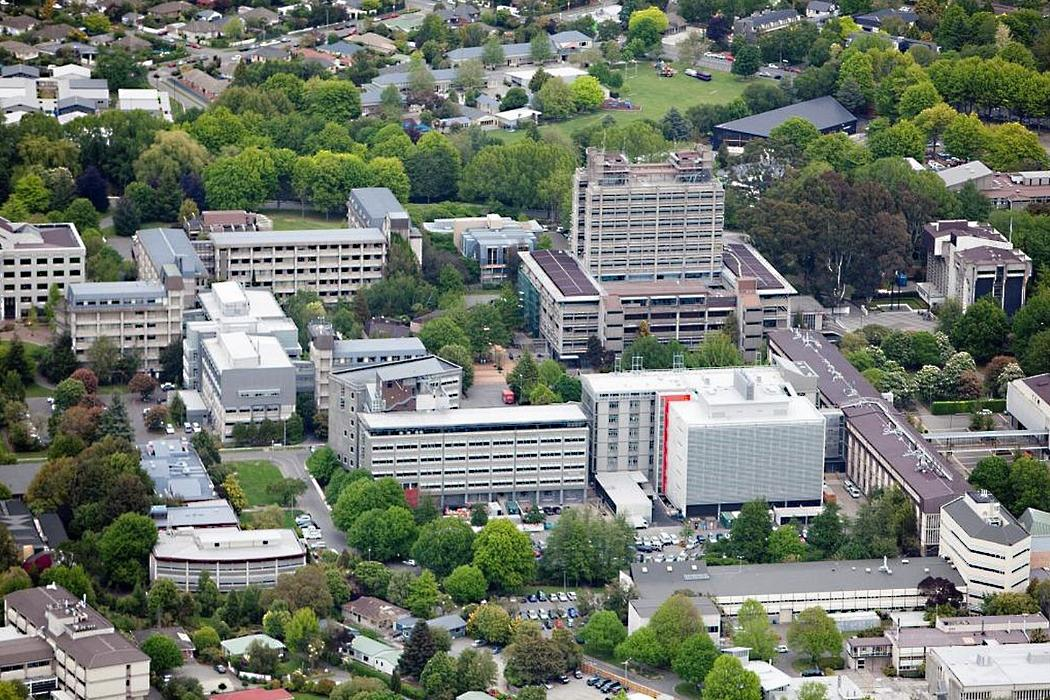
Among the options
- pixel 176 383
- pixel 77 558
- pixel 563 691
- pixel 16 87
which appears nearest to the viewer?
pixel 563 691

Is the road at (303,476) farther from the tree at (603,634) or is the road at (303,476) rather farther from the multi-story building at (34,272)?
the multi-story building at (34,272)

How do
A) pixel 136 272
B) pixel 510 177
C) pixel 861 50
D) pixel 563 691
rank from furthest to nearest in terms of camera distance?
pixel 861 50, pixel 510 177, pixel 136 272, pixel 563 691

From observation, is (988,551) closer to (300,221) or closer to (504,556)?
(504,556)

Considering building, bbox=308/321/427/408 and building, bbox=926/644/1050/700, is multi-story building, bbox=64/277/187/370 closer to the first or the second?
building, bbox=308/321/427/408

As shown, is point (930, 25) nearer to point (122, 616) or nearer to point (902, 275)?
point (902, 275)

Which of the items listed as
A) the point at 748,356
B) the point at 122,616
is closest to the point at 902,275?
the point at 748,356

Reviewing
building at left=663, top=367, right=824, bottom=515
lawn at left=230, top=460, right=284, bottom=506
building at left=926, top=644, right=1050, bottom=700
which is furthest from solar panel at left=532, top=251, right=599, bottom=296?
building at left=926, top=644, right=1050, bottom=700

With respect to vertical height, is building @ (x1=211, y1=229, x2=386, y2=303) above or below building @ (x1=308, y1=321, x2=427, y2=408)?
above
